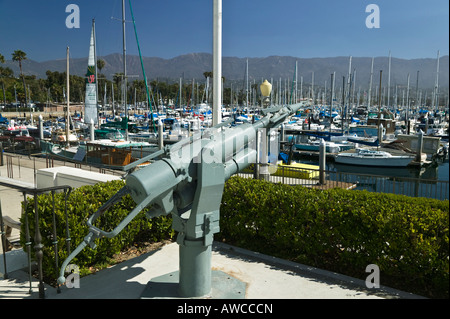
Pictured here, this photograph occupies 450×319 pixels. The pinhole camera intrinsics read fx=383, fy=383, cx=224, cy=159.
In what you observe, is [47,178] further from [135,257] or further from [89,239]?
[89,239]

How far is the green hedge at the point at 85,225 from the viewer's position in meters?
5.45

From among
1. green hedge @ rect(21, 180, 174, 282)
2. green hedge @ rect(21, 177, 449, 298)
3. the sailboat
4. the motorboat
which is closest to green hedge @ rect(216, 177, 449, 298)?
green hedge @ rect(21, 177, 449, 298)

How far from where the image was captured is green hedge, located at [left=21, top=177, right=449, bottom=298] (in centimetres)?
517

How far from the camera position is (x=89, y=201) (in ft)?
20.1

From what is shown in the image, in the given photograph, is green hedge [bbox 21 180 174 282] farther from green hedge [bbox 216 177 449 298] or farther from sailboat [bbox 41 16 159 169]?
sailboat [bbox 41 16 159 169]

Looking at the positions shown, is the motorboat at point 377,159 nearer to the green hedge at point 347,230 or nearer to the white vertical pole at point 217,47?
the white vertical pole at point 217,47

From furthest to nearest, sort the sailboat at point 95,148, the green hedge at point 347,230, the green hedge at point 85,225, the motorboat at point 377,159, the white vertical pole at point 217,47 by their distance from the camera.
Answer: the motorboat at point 377,159, the sailboat at point 95,148, the white vertical pole at point 217,47, the green hedge at point 85,225, the green hedge at point 347,230

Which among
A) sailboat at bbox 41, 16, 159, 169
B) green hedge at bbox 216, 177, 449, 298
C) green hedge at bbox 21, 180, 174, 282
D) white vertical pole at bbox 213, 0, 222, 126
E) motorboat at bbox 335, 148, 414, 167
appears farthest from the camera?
motorboat at bbox 335, 148, 414, 167

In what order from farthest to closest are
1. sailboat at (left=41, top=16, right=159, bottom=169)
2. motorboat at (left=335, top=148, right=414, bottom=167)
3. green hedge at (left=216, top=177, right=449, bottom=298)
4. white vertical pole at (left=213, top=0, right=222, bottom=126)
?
motorboat at (left=335, top=148, right=414, bottom=167), sailboat at (left=41, top=16, right=159, bottom=169), white vertical pole at (left=213, top=0, right=222, bottom=126), green hedge at (left=216, top=177, right=449, bottom=298)

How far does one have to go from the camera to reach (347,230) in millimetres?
5758

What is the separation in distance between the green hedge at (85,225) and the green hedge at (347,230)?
148cm

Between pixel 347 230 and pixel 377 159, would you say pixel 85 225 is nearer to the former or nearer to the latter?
pixel 347 230

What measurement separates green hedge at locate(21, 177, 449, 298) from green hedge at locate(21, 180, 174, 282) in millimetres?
14

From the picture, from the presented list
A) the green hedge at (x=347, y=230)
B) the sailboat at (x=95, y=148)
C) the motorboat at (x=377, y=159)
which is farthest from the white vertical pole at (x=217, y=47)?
the motorboat at (x=377, y=159)
